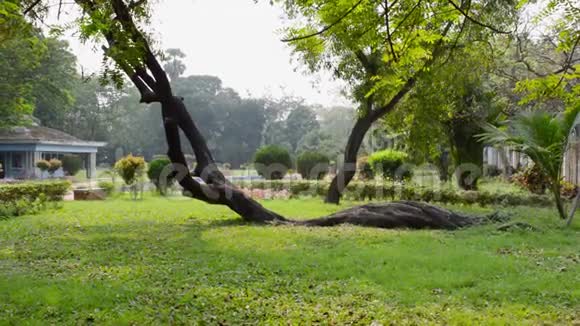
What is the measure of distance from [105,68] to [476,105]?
16.0m

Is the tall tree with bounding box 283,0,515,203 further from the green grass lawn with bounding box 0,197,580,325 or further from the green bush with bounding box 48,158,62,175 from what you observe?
the green bush with bounding box 48,158,62,175

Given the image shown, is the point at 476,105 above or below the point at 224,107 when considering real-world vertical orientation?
below

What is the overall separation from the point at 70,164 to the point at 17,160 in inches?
146

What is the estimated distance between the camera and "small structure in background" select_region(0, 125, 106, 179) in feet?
108

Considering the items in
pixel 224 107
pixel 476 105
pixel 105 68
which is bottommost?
pixel 105 68

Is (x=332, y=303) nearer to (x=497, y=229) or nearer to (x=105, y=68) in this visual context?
(x=105, y=68)

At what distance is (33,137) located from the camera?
33.1m

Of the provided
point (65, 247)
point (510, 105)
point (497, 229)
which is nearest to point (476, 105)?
point (510, 105)

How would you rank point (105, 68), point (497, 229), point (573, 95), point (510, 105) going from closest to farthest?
→ point (573, 95), point (105, 68), point (497, 229), point (510, 105)

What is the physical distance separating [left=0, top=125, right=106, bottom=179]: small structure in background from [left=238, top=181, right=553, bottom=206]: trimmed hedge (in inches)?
782

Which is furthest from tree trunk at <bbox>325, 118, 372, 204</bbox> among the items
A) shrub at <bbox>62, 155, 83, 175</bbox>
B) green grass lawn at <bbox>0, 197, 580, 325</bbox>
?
shrub at <bbox>62, 155, 83, 175</bbox>

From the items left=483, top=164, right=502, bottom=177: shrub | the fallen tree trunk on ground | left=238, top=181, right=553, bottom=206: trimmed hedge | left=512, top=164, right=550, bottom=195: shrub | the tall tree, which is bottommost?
the fallen tree trunk on ground

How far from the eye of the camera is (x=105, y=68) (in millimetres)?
4898

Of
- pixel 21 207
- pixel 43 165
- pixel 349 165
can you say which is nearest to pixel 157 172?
pixel 21 207
